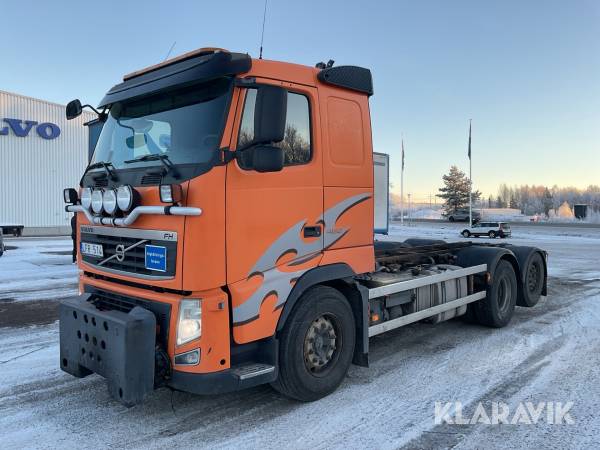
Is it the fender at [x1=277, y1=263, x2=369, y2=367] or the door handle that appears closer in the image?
the door handle

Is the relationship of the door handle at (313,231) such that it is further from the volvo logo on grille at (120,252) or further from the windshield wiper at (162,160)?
the volvo logo on grille at (120,252)

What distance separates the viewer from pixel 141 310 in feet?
11.7

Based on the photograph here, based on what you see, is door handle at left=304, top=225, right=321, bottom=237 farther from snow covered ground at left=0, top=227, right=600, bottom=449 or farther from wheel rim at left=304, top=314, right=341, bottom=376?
snow covered ground at left=0, top=227, right=600, bottom=449

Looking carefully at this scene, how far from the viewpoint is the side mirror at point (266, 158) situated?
Answer: 3.55 metres

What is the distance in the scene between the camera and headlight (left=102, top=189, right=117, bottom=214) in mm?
3830

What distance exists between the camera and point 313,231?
4.27 meters

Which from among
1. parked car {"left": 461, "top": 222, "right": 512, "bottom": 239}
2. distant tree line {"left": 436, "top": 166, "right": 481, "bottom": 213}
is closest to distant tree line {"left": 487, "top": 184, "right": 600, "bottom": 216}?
distant tree line {"left": 436, "top": 166, "right": 481, "bottom": 213}

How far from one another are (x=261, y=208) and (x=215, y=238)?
51 cm

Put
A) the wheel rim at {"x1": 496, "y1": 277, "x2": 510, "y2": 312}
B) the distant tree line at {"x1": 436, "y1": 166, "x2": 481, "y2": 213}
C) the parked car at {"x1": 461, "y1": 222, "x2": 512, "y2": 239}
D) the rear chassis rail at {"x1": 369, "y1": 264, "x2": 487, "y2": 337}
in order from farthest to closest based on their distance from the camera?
the distant tree line at {"x1": 436, "y1": 166, "x2": 481, "y2": 213}
the parked car at {"x1": 461, "y1": 222, "x2": 512, "y2": 239}
the wheel rim at {"x1": 496, "y1": 277, "x2": 510, "y2": 312}
the rear chassis rail at {"x1": 369, "y1": 264, "x2": 487, "y2": 337}

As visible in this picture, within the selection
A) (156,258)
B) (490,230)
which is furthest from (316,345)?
(490,230)

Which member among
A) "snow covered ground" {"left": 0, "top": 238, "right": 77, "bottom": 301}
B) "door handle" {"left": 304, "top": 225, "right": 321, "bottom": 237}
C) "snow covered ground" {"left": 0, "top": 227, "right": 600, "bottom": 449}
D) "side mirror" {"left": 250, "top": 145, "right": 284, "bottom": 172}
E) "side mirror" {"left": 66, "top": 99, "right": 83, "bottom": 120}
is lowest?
"snow covered ground" {"left": 0, "top": 227, "right": 600, "bottom": 449}

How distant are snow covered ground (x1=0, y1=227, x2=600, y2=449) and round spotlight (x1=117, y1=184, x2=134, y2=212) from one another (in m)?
1.74

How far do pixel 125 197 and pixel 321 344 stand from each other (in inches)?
83.5

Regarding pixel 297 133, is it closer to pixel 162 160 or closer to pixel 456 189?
pixel 162 160
